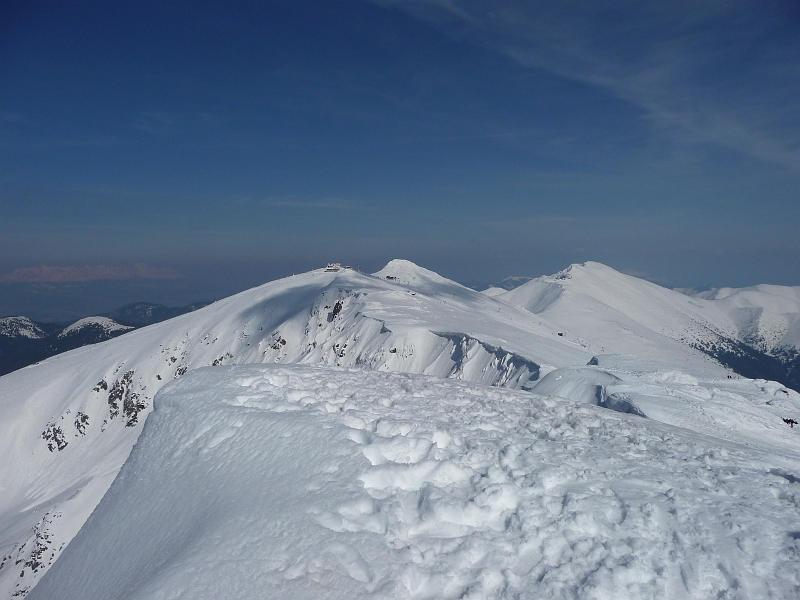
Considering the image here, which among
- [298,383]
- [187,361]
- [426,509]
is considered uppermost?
[298,383]

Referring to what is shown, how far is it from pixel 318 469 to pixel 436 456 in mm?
2190

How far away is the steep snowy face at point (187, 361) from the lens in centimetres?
4084

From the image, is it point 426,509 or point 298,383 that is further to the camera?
point 298,383

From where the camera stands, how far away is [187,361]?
70.2 metres

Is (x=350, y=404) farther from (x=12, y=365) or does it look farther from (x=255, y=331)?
(x=12, y=365)

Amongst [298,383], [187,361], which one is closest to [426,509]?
[298,383]

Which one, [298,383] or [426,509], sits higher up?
[298,383]

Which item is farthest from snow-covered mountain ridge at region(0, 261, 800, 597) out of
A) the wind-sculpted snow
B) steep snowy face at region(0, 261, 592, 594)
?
the wind-sculpted snow

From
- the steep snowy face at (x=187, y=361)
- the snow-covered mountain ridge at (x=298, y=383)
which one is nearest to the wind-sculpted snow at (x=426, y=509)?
the snow-covered mountain ridge at (x=298, y=383)

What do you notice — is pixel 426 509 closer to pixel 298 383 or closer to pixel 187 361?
pixel 298 383

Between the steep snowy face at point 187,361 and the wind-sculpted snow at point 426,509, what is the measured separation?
2615 cm

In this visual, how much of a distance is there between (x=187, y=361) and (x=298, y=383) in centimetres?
6525

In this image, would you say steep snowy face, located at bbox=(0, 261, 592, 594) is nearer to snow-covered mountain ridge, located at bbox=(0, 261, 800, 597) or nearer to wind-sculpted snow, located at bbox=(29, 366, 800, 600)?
snow-covered mountain ridge, located at bbox=(0, 261, 800, 597)

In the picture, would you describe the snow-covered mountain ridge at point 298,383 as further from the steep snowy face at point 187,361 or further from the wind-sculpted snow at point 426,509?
the wind-sculpted snow at point 426,509
